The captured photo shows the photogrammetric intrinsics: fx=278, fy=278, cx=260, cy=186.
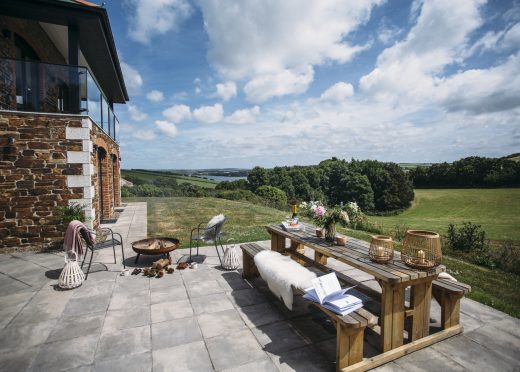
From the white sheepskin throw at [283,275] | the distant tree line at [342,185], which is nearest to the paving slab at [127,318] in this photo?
the white sheepskin throw at [283,275]

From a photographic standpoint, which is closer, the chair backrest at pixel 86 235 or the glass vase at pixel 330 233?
the glass vase at pixel 330 233

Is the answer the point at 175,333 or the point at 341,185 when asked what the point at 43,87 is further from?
the point at 341,185

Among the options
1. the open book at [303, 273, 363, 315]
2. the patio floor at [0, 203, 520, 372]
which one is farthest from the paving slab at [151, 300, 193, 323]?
the open book at [303, 273, 363, 315]

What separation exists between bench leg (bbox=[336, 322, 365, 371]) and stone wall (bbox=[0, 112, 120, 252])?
6124mm

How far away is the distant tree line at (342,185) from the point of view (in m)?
44.4

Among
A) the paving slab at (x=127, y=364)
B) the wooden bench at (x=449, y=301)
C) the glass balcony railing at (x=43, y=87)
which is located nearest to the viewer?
the paving slab at (x=127, y=364)

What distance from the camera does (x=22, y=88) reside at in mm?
5703

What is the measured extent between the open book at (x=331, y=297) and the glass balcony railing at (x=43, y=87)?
6359 mm

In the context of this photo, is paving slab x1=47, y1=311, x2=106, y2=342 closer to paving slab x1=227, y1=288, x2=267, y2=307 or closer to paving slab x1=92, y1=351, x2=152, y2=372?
paving slab x1=92, y1=351, x2=152, y2=372

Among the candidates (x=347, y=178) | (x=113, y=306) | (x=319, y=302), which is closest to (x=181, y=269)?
(x=113, y=306)

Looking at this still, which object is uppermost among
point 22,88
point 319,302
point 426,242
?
point 22,88

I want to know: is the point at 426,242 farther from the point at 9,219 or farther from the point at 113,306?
the point at 9,219

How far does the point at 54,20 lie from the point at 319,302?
8.00 meters

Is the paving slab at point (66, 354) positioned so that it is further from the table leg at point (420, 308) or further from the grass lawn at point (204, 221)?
the grass lawn at point (204, 221)
